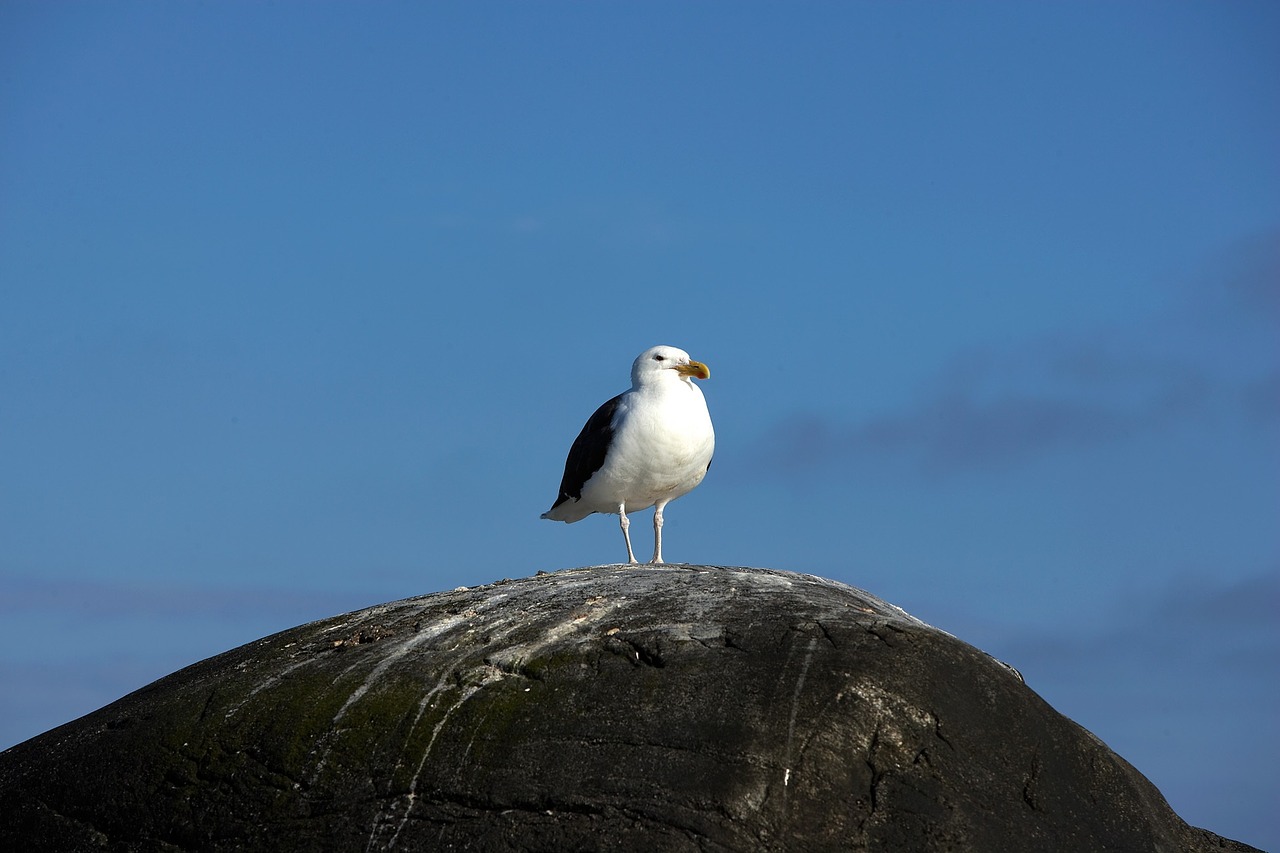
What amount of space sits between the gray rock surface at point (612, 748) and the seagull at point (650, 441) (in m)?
4.51

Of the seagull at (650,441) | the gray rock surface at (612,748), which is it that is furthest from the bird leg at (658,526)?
the gray rock surface at (612,748)

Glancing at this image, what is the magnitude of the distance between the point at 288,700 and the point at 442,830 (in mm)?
2117

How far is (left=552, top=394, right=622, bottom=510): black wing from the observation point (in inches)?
706

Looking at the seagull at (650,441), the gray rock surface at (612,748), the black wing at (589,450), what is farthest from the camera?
the black wing at (589,450)

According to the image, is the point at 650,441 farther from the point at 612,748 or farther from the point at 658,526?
the point at 612,748

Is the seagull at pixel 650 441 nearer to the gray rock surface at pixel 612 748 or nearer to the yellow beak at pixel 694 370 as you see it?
the yellow beak at pixel 694 370

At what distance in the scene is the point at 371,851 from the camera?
35.4 ft

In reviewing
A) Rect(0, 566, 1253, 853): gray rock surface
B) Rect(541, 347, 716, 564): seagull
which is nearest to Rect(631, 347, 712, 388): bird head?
Rect(541, 347, 716, 564): seagull

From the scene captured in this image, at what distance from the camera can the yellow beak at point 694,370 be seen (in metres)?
17.7

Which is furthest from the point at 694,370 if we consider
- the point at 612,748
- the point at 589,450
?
the point at 612,748

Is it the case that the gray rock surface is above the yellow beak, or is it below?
below

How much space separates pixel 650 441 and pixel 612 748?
694 centimetres

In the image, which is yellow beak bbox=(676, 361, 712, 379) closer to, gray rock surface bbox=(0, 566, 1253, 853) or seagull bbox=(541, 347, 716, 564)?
seagull bbox=(541, 347, 716, 564)

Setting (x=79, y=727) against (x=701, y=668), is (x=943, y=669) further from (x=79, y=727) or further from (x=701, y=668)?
(x=79, y=727)
